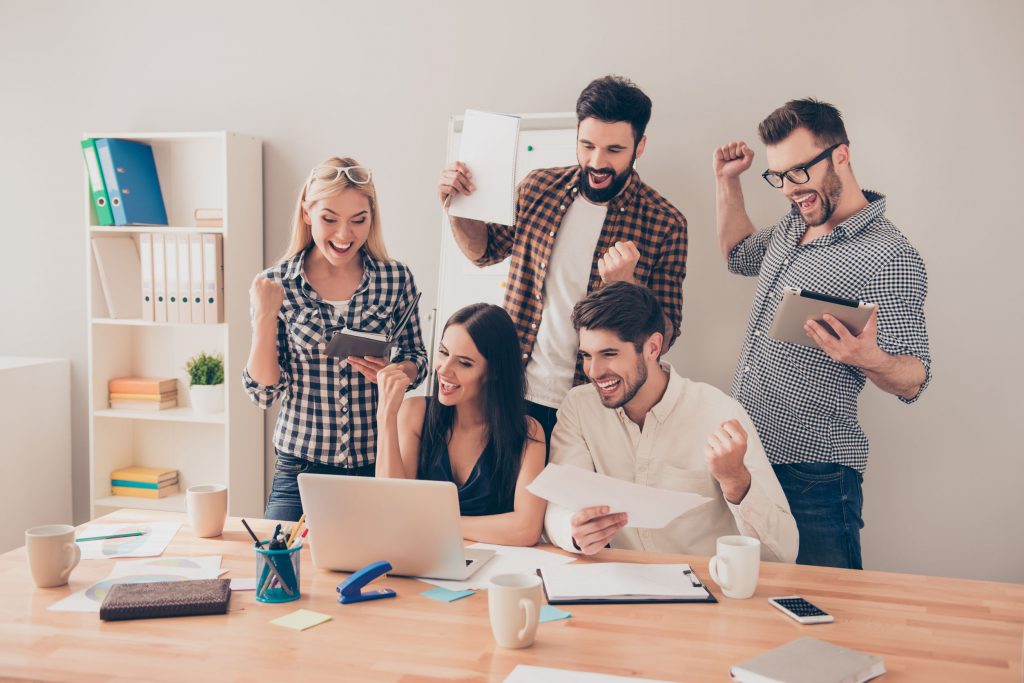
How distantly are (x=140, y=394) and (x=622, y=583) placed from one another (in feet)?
8.79

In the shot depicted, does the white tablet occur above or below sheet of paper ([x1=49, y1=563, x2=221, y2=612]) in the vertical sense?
above

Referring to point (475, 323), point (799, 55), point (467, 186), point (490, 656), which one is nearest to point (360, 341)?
point (475, 323)

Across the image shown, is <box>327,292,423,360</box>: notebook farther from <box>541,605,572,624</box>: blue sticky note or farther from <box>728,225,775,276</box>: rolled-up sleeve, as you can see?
<box>728,225,775,276</box>: rolled-up sleeve

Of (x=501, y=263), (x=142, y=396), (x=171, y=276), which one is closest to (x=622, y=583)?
(x=501, y=263)

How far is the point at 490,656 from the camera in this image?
1.32 meters

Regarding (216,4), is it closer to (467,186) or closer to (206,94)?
(206,94)

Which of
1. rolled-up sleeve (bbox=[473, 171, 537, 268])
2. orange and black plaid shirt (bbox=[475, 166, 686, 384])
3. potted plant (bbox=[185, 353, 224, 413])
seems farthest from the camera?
potted plant (bbox=[185, 353, 224, 413])

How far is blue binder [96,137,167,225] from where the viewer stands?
137 inches

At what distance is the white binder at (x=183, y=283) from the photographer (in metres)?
3.44

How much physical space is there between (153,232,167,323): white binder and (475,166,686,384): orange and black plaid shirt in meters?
1.61

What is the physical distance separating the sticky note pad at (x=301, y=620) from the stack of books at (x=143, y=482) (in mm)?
2444

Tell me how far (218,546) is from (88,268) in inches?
85.5

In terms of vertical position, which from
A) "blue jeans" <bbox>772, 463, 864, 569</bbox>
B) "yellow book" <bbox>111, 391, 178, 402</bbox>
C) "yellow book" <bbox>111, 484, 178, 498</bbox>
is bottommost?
"yellow book" <bbox>111, 484, 178, 498</bbox>

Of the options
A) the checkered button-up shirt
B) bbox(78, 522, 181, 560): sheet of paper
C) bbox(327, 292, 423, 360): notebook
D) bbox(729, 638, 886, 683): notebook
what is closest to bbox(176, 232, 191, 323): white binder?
bbox(327, 292, 423, 360): notebook
